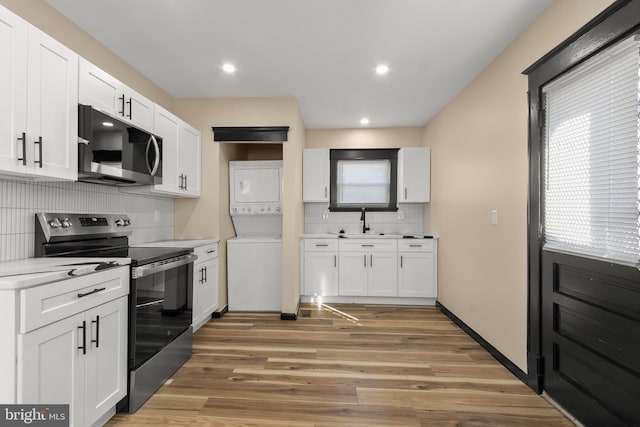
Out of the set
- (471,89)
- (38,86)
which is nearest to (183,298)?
(38,86)

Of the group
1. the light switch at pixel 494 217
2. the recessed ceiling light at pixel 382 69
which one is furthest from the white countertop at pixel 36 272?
the light switch at pixel 494 217

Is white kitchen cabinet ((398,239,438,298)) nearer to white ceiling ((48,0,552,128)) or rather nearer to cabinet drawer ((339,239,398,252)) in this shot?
cabinet drawer ((339,239,398,252))

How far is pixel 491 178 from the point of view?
108 inches

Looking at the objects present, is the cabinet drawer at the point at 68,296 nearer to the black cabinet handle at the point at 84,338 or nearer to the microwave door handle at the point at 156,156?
the black cabinet handle at the point at 84,338

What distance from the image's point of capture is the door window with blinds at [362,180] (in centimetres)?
477

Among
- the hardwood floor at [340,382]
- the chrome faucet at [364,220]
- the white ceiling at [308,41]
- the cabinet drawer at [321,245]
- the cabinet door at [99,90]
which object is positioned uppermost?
the white ceiling at [308,41]

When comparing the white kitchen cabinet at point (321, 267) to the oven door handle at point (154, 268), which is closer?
the oven door handle at point (154, 268)

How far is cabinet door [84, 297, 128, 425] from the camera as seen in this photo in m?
1.61

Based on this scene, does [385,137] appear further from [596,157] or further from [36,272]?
[36,272]

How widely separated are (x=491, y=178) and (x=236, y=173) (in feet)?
9.70

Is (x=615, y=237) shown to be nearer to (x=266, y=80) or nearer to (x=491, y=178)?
(x=491, y=178)

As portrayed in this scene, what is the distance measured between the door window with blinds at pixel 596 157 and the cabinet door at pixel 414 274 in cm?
217

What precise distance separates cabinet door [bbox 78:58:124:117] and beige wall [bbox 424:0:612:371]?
3.07 m

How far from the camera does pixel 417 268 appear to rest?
4.20 metres
